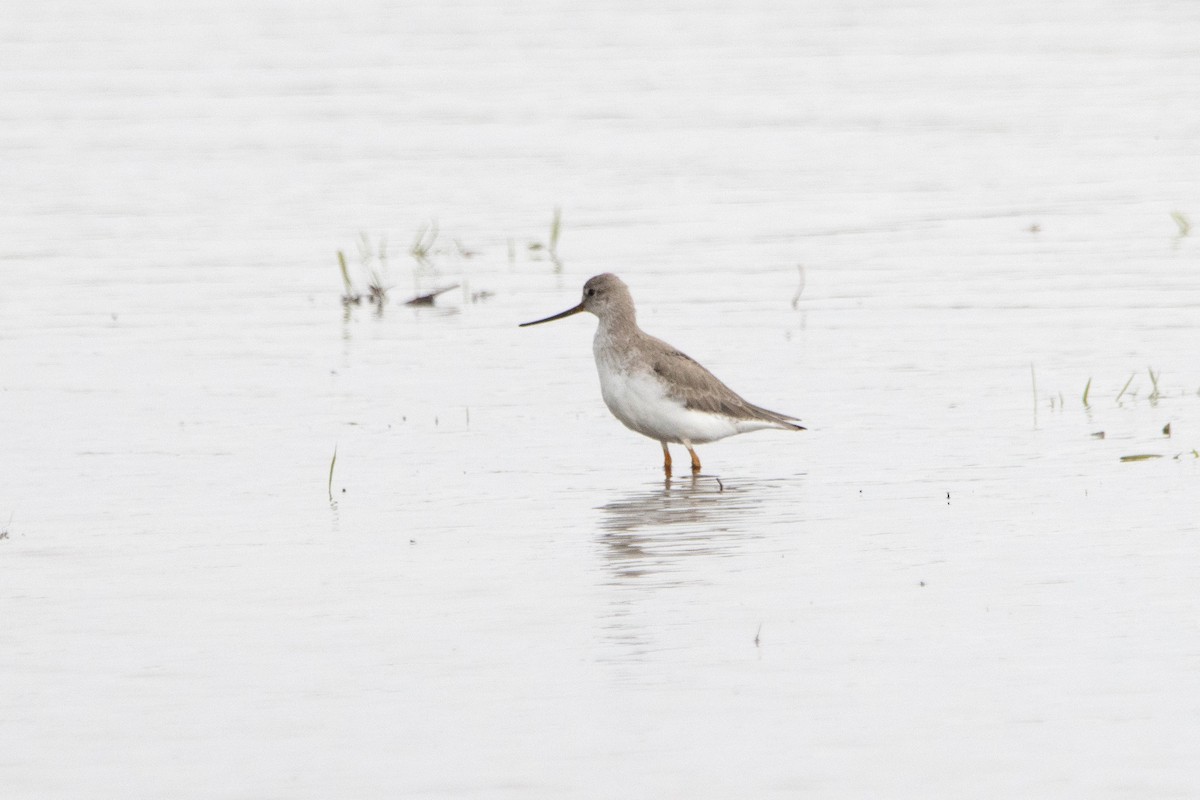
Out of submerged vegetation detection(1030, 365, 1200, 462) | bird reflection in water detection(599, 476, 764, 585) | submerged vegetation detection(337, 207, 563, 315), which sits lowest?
bird reflection in water detection(599, 476, 764, 585)

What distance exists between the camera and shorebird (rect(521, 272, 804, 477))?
11117 mm

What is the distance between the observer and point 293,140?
24.5 metres

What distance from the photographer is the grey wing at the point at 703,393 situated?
11.2 m

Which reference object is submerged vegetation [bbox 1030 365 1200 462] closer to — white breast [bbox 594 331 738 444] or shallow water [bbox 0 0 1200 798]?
shallow water [bbox 0 0 1200 798]

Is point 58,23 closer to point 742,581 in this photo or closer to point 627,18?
point 627,18

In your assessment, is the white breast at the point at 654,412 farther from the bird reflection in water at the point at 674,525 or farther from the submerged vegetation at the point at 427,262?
the submerged vegetation at the point at 427,262

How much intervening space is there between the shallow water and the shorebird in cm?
25

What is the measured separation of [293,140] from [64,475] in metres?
14.1

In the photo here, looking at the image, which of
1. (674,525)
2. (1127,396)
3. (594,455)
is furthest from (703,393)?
(1127,396)

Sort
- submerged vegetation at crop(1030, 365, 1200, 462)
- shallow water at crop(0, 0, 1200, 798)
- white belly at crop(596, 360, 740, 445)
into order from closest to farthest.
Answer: shallow water at crop(0, 0, 1200, 798) → white belly at crop(596, 360, 740, 445) → submerged vegetation at crop(1030, 365, 1200, 462)

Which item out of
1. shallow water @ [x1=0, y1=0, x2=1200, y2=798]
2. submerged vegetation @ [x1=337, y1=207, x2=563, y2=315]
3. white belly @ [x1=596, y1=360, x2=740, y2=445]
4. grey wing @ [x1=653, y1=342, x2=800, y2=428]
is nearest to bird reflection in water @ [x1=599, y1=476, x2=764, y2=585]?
shallow water @ [x1=0, y1=0, x2=1200, y2=798]

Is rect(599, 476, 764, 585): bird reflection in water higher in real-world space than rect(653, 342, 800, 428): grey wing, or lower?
lower

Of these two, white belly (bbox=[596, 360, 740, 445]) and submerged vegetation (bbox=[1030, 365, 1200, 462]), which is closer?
white belly (bbox=[596, 360, 740, 445])

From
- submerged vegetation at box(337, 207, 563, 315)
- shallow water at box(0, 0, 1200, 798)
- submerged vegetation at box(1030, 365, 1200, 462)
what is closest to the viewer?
shallow water at box(0, 0, 1200, 798)
